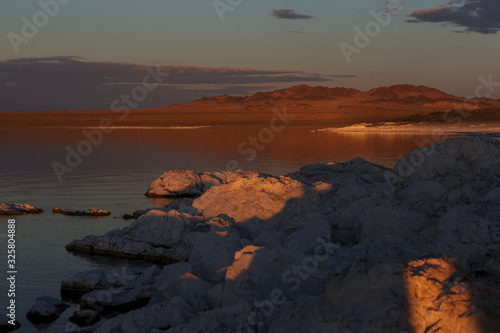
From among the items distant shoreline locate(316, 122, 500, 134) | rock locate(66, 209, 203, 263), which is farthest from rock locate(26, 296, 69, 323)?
distant shoreline locate(316, 122, 500, 134)

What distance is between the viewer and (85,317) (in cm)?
1112

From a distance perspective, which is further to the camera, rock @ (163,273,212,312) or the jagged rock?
rock @ (163,273,212,312)

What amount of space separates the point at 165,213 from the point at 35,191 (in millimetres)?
11374

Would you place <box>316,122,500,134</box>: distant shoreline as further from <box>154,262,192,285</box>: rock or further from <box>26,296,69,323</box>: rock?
<box>26,296,69,323</box>: rock

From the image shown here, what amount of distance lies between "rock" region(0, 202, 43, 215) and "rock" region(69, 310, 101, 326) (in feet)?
35.4

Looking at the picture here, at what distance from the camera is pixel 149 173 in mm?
32875

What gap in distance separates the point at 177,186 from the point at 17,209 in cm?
692

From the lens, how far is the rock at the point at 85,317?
11039 mm

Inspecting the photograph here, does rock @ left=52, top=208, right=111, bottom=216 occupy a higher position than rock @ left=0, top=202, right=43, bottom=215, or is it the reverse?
rock @ left=0, top=202, right=43, bottom=215

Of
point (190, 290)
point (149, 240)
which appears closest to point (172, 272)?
point (190, 290)

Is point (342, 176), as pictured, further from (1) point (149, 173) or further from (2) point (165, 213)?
(1) point (149, 173)

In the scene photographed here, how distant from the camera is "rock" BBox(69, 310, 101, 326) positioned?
11039mm

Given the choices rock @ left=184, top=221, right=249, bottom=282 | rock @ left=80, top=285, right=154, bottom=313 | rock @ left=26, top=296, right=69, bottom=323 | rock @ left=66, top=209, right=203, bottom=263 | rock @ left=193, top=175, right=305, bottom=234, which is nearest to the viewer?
Answer: rock @ left=26, top=296, right=69, bottom=323

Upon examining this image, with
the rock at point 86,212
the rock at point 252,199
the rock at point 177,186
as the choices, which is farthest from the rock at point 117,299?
the rock at point 177,186
